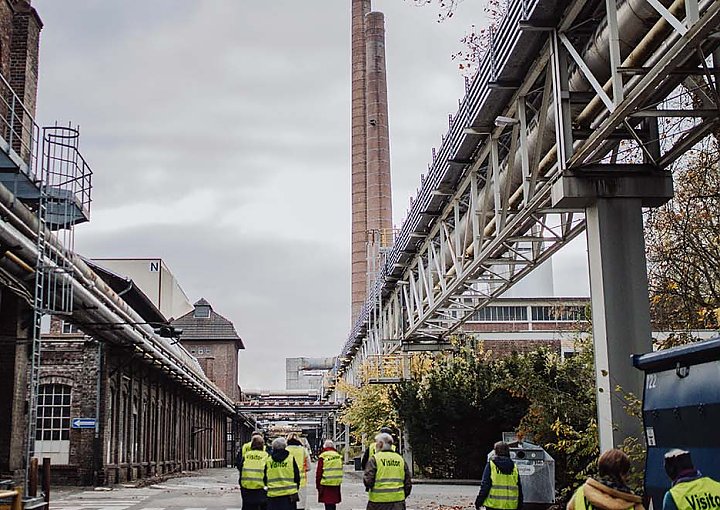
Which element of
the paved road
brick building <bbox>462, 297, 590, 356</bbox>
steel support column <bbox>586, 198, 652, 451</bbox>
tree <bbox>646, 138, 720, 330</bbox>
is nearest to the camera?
steel support column <bbox>586, 198, 652, 451</bbox>

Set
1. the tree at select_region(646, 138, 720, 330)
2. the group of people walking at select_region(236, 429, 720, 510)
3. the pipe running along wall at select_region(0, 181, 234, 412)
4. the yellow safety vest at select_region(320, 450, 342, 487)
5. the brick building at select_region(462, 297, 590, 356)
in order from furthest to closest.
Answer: the brick building at select_region(462, 297, 590, 356), the pipe running along wall at select_region(0, 181, 234, 412), the tree at select_region(646, 138, 720, 330), the yellow safety vest at select_region(320, 450, 342, 487), the group of people walking at select_region(236, 429, 720, 510)

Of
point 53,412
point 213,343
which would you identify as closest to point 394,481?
point 53,412

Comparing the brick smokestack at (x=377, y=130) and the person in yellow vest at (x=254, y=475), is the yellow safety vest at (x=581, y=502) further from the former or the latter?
the brick smokestack at (x=377, y=130)

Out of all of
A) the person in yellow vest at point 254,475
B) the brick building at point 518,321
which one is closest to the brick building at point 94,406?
the person in yellow vest at point 254,475

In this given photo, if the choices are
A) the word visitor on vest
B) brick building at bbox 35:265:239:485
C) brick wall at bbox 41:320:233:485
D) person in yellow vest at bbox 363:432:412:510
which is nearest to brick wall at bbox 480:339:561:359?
brick wall at bbox 41:320:233:485

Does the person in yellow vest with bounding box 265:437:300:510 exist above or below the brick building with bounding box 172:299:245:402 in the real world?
below

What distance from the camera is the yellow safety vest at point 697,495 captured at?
5844mm

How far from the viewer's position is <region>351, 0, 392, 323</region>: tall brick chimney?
64812mm

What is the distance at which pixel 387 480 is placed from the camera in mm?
11891

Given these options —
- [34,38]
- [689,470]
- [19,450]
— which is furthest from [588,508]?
[34,38]

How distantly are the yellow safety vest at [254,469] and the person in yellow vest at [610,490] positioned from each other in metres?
7.41

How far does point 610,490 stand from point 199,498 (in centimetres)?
2036

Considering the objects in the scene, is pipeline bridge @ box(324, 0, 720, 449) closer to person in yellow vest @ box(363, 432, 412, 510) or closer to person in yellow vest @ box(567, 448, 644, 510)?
person in yellow vest @ box(363, 432, 412, 510)

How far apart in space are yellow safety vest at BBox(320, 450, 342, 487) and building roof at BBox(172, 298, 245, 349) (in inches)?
3147
